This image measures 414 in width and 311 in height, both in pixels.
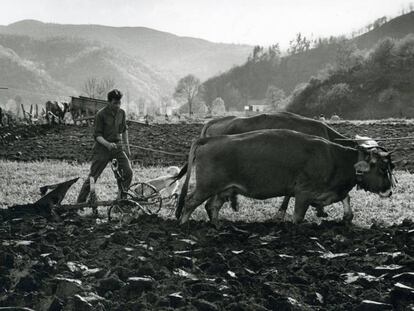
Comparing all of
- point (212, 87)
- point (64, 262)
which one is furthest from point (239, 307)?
point (212, 87)

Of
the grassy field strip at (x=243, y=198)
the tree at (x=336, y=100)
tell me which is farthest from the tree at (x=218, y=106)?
the grassy field strip at (x=243, y=198)

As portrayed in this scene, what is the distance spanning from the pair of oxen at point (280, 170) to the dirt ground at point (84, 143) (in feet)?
23.1

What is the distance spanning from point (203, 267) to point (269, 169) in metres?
2.85

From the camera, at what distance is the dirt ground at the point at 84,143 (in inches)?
785

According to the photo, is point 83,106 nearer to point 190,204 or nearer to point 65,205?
point 65,205

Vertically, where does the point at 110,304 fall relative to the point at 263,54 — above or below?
below

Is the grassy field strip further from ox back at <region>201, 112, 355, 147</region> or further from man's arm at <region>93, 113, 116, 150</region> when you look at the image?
man's arm at <region>93, 113, 116, 150</region>

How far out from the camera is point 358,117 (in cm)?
8219

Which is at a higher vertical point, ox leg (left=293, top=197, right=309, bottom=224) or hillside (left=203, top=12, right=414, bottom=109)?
hillside (left=203, top=12, right=414, bottom=109)

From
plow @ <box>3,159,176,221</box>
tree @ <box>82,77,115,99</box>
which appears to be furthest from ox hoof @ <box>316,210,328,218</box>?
tree @ <box>82,77,115,99</box>

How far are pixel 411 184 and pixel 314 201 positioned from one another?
5.25 metres

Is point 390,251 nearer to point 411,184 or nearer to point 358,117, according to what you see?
point 411,184

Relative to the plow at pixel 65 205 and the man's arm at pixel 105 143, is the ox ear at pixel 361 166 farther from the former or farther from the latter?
the man's arm at pixel 105 143

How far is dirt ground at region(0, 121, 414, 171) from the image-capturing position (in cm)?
→ 1994
